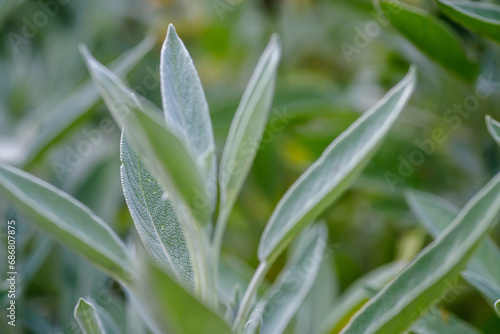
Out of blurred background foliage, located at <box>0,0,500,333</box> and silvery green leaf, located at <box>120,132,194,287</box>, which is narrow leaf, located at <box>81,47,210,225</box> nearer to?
silvery green leaf, located at <box>120,132,194,287</box>

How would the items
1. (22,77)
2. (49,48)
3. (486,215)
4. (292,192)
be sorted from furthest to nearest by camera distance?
(49,48) < (22,77) < (292,192) < (486,215)

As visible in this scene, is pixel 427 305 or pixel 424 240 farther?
pixel 424 240

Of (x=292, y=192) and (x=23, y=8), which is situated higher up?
(x=23, y=8)

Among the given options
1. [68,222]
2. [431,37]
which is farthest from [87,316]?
[431,37]

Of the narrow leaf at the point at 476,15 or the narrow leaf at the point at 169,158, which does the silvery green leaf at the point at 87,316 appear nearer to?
the narrow leaf at the point at 169,158

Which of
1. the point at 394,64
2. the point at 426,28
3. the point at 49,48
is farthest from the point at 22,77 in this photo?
the point at 426,28

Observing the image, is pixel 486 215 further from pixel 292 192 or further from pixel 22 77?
pixel 22 77
